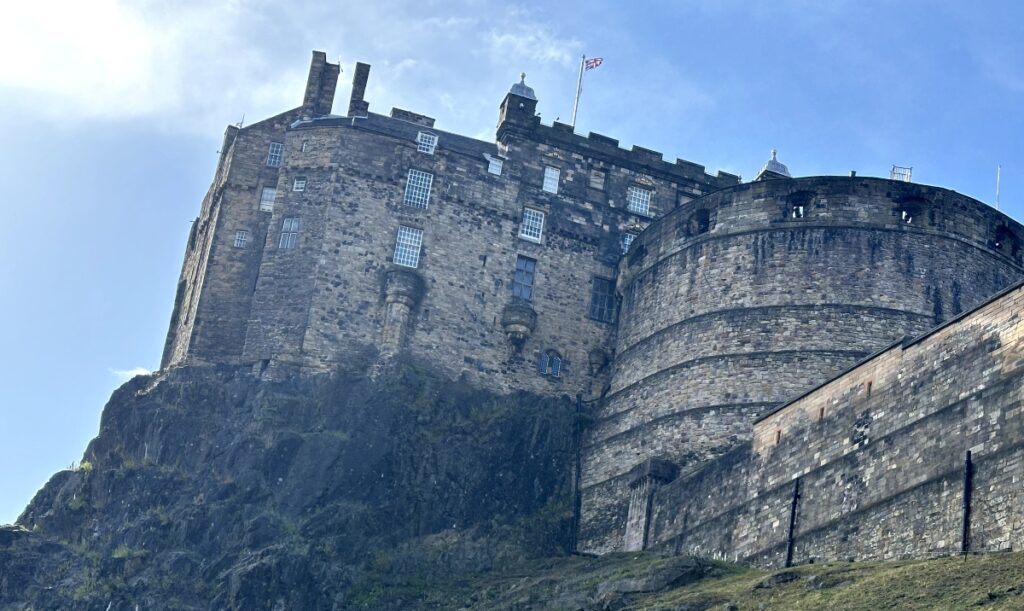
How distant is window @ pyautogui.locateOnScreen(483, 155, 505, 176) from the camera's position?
51.8 m

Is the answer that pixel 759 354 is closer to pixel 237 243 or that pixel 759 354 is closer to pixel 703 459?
pixel 703 459

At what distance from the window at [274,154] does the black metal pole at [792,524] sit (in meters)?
22.9

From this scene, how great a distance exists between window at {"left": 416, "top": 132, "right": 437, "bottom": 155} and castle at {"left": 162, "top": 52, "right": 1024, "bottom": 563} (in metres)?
0.09

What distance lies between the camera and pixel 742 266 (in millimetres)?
45219

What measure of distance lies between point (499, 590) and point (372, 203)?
1514 centimetres

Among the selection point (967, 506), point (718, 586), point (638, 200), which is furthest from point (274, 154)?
point (967, 506)

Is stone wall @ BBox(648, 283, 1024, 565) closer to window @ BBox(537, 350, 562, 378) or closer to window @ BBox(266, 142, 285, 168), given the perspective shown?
window @ BBox(537, 350, 562, 378)

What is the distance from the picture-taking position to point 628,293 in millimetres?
49625

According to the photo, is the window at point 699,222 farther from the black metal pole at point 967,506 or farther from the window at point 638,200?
the black metal pole at point 967,506

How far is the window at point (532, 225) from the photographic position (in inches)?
2014

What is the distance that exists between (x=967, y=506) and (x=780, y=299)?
15.0 m

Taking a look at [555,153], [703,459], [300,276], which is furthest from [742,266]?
[300,276]

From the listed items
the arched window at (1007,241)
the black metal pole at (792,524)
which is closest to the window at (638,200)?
the arched window at (1007,241)

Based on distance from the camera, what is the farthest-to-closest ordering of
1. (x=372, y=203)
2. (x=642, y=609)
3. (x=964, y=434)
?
(x=372, y=203) < (x=642, y=609) < (x=964, y=434)
